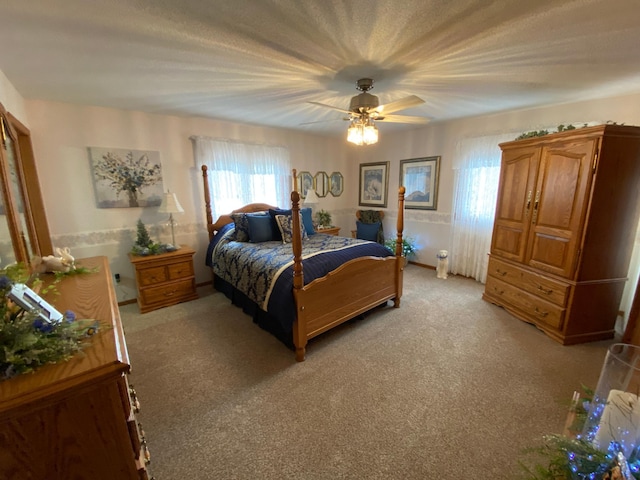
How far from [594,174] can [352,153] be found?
3.82 metres

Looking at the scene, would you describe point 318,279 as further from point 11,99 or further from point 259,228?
point 11,99

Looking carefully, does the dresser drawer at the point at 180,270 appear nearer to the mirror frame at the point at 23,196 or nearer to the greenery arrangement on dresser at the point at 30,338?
the mirror frame at the point at 23,196

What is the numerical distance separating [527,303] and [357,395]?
6.95 feet

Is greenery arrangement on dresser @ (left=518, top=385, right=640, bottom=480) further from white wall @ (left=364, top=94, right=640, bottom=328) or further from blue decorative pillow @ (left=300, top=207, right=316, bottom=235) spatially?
blue decorative pillow @ (left=300, top=207, right=316, bottom=235)

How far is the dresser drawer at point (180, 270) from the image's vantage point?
3.27 meters

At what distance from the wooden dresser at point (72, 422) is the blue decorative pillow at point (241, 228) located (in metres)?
2.57

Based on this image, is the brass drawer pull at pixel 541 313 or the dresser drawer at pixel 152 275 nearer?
the brass drawer pull at pixel 541 313

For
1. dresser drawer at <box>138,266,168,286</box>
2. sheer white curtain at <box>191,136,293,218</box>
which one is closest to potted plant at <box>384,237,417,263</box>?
sheer white curtain at <box>191,136,293,218</box>

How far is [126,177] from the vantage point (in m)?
3.24

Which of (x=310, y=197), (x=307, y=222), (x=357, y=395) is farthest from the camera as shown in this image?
(x=310, y=197)

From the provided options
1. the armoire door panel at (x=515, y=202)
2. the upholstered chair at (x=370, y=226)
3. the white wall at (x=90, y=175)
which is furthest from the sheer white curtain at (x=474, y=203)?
the white wall at (x=90, y=175)

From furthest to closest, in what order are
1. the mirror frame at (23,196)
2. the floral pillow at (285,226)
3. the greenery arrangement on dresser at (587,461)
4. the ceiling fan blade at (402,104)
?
the floral pillow at (285,226), the ceiling fan blade at (402,104), the mirror frame at (23,196), the greenery arrangement on dresser at (587,461)

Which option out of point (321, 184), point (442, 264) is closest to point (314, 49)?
point (321, 184)

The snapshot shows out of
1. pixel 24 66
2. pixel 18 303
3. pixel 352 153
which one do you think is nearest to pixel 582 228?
pixel 18 303
